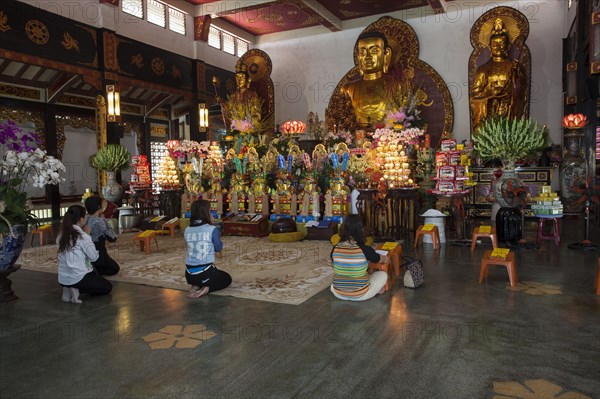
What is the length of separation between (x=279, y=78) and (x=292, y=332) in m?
12.2

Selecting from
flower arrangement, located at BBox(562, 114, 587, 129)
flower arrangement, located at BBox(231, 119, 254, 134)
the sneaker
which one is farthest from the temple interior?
flower arrangement, located at BBox(231, 119, 254, 134)

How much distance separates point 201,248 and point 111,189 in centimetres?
626

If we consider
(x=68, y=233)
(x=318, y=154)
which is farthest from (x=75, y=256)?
(x=318, y=154)

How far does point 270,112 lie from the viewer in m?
14.2

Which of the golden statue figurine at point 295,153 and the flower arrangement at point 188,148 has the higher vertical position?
the flower arrangement at point 188,148

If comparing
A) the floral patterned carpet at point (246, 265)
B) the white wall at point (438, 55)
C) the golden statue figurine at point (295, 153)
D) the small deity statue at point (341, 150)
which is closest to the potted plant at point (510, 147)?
the small deity statue at point (341, 150)

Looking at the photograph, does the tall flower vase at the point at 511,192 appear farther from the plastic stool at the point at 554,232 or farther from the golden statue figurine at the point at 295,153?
the golden statue figurine at the point at 295,153

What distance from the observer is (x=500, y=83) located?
10.3 meters

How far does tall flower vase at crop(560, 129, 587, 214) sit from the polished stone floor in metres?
5.62

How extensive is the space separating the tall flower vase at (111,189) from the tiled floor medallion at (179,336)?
6.93 meters

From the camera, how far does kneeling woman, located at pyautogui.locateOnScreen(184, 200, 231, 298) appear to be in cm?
397

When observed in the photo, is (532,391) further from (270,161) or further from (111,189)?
(111,189)

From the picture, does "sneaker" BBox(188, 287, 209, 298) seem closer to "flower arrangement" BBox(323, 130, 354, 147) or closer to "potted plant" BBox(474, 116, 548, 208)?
"potted plant" BBox(474, 116, 548, 208)

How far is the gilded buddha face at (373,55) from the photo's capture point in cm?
1148
